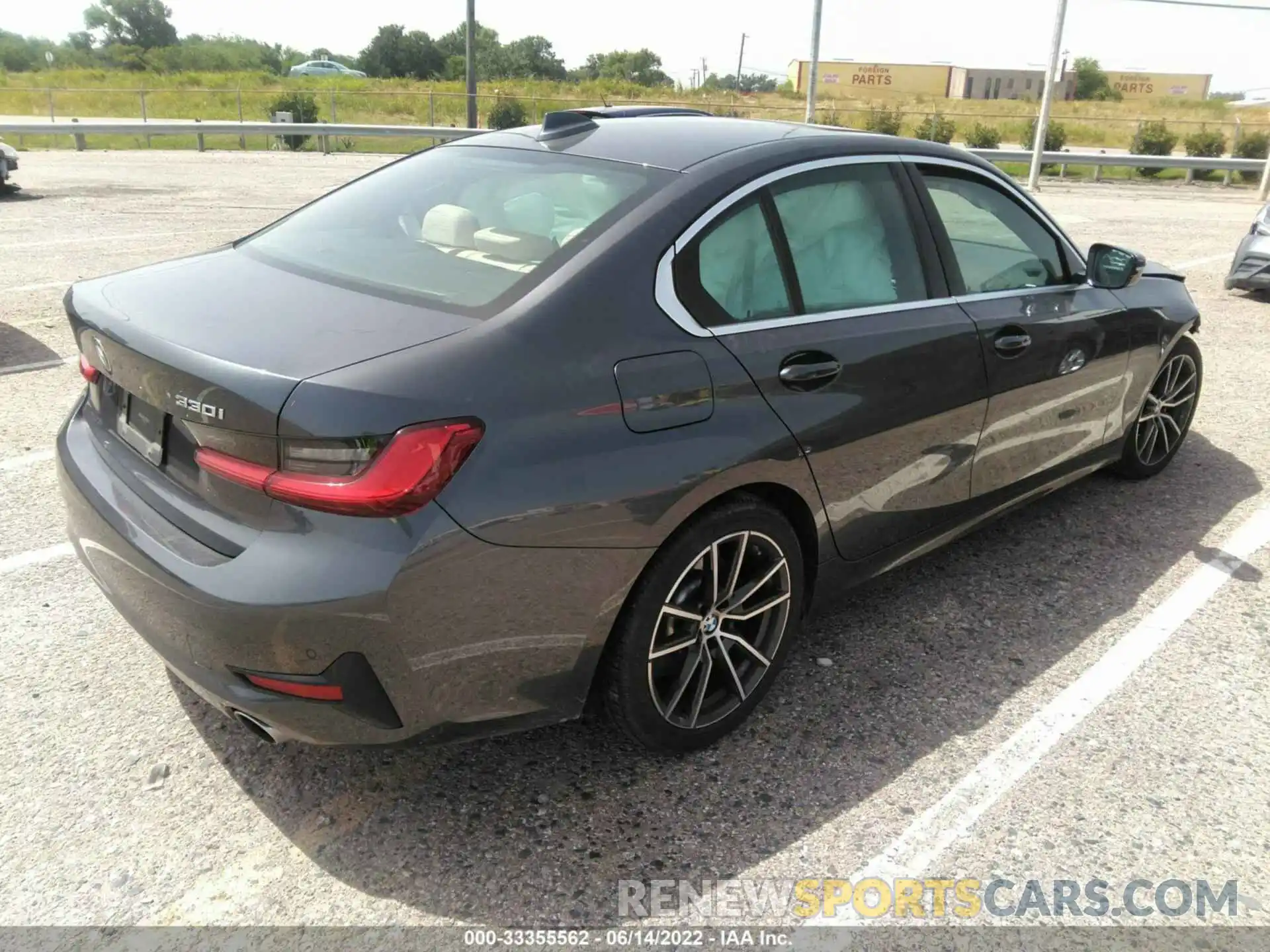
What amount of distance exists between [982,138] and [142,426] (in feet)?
98.7

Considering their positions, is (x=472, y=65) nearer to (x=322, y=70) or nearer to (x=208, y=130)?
(x=208, y=130)

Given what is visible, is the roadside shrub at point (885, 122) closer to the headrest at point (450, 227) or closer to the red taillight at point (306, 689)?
the headrest at point (450, 227)

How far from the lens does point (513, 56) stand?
71.7 meters

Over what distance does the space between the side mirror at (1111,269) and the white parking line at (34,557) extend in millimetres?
4134

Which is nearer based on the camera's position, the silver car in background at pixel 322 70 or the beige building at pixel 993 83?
the silver car in background at pixel 322 70

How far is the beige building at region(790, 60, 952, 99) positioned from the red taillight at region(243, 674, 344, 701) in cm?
8268

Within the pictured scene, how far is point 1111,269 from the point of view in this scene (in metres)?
4.17

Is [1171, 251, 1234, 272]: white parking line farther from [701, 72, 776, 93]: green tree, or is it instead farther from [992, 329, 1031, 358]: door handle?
[701, 72, 776, 93]: green tree

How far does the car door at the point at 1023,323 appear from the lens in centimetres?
358

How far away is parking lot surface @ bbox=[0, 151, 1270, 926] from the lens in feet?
8.07

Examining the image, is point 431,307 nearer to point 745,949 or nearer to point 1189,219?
point 745,949

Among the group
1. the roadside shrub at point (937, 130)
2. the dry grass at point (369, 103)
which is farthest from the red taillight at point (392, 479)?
the roadside shrub at point (937, 130)

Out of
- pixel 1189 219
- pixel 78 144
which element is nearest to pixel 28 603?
pixel 1189 219

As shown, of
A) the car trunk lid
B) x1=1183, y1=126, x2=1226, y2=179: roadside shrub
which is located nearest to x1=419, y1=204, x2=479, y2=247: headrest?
the car trunk lid
